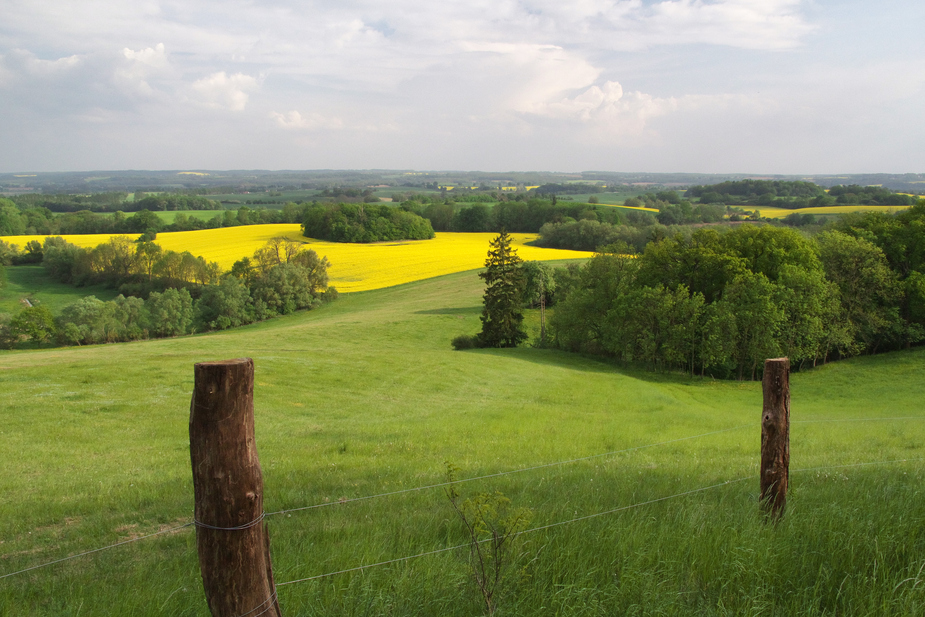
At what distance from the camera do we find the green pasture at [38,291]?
2618 inches

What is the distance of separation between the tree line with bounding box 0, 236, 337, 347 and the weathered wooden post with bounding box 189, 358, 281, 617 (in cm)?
6346

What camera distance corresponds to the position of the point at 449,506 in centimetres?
698

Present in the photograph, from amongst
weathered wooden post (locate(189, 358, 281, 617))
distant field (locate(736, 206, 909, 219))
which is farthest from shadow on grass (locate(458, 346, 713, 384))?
distant field (locate(736, 206, 909, 219))

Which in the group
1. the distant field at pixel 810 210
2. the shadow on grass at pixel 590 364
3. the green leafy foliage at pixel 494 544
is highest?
the distant field at pixel 810 210

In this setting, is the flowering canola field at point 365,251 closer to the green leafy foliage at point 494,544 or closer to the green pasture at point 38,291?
the green pasture at point 38,291

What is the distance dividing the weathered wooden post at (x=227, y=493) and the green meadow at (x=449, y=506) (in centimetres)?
76

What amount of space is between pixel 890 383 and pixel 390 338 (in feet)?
112

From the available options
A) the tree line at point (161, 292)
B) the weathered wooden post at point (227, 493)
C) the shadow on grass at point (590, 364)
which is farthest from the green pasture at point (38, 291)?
the weathered wooden post at point (227, 493)

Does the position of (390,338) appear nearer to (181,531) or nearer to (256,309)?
(256,309)

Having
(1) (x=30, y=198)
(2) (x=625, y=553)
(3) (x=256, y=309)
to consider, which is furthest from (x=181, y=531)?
(1) (x=30, y=198)

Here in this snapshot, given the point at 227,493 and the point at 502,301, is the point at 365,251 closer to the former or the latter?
the point at 502,301

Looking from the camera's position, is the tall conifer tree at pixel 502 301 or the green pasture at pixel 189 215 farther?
the green pasture at pixel 189 215

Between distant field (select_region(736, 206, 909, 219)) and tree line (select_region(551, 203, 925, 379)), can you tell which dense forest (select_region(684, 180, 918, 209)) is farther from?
tree line (select_region(551, 203, 925, 379))

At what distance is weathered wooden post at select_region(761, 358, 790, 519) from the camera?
18.8ft
